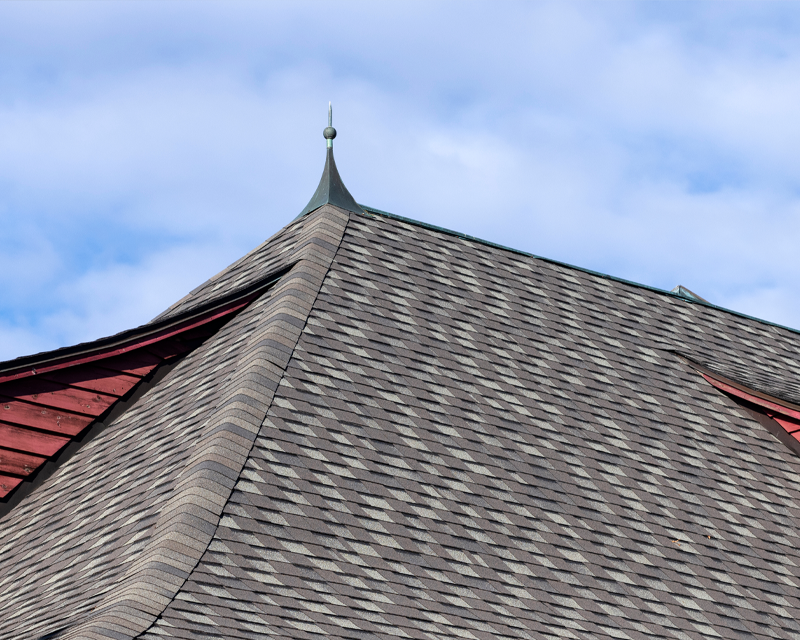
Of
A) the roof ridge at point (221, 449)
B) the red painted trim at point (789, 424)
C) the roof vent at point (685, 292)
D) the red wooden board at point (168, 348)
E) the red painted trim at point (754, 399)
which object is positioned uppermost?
the roof vent at point (685, 292)

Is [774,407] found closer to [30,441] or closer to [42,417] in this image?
[42,417]

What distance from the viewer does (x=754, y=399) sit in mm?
13031

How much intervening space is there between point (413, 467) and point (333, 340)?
5.49 feet

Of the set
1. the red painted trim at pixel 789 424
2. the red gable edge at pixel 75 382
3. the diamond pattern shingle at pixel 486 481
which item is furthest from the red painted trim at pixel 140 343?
the red painted trim at pixel 789 424

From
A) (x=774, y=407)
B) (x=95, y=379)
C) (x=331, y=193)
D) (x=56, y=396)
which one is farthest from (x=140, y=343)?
(x=774, y=407)

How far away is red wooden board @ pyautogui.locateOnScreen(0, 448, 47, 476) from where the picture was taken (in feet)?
36.3

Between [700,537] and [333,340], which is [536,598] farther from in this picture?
[333,340]

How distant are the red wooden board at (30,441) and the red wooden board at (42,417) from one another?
72mm

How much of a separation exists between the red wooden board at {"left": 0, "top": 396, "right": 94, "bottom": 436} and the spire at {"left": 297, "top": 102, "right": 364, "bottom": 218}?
3744mm

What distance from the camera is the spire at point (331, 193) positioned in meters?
13.3

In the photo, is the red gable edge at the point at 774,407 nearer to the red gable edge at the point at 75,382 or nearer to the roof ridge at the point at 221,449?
the roof ridge at the point at 221,449

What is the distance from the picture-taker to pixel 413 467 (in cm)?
978

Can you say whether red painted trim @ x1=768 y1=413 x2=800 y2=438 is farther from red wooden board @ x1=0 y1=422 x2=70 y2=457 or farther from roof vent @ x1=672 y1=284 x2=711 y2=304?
red wooden board @ x1=0 y1=422 x2=70 y2=457

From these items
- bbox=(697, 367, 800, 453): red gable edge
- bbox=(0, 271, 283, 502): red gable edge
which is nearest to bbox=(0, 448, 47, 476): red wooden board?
bbox=(0, 271, 283, 502): red gable edge
